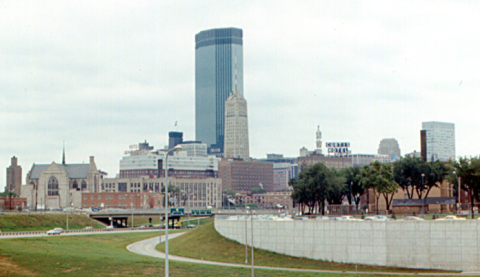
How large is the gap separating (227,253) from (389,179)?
5317cm

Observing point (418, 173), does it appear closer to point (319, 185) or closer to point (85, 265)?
point (319, 185)

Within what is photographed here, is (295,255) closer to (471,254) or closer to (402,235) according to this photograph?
(402,235)

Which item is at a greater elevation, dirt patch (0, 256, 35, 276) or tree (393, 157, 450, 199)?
tree (393, 157, 450, 199)

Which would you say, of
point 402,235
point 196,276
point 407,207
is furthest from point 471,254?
point 407,207

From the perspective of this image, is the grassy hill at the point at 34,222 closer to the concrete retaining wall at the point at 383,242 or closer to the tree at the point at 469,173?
the concrete retaining wall at the point at 383,242

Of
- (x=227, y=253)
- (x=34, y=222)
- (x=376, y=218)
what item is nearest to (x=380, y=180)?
(x=376, y=218)

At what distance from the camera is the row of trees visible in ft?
365

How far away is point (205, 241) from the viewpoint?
369ft

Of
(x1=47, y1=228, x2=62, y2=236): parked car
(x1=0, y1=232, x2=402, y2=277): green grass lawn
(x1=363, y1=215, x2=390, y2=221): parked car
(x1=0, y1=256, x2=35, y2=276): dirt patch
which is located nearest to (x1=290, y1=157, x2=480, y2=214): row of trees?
(x1=363, y1=215, x2=390, y2=221): parked car

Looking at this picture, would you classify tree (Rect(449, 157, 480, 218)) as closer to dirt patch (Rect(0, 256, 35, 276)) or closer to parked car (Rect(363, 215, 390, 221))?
parked car (Rect(363, 215, 390, 221))

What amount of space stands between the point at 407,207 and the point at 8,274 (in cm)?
8145

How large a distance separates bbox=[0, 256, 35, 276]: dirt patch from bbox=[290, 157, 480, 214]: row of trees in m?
72.9

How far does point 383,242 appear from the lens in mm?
85625

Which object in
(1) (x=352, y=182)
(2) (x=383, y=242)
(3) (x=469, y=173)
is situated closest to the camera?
(2) (x=383, y=242)
